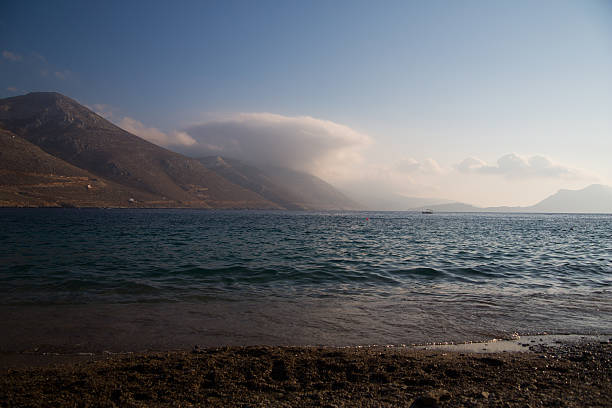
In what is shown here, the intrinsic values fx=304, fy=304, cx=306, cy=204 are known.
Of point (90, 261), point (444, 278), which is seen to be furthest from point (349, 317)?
point (90, 261)

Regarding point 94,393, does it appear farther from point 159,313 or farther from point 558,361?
point 558,361

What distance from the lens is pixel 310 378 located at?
5.54 metres

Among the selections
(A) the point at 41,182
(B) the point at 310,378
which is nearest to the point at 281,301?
(B) the point at 310,378

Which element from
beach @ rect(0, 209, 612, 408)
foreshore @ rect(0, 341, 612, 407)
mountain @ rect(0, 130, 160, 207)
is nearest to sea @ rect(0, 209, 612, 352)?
beach @ rect(0, 209, 612, 408)

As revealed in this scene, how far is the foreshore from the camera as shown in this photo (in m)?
4.75

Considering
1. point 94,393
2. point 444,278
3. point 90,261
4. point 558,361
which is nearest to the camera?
point 94,393

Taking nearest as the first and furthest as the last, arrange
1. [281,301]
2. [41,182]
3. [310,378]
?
1. [310,378]
2. [281,301]
3. [41,182]

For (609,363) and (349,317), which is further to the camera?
(349,317)

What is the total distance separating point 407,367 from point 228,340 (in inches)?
175

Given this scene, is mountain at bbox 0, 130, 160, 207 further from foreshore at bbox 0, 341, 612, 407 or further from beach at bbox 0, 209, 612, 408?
foreshore at bbox 0, 341, 612, 407

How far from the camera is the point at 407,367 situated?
607cm

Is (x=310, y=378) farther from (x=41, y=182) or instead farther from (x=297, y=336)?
(x=41, y=182)

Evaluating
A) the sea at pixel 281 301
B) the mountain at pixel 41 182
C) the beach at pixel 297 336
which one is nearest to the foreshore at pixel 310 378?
the beach at pixel 297 336

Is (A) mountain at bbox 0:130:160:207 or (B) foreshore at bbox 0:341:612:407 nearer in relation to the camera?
(B) foreshore at bbox 0:341:612:407
